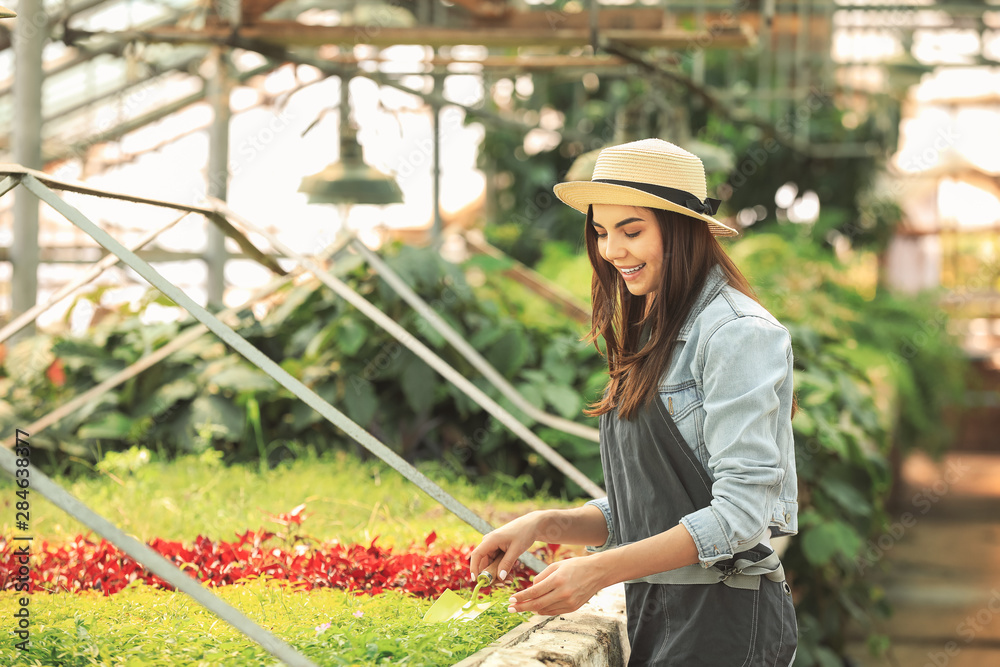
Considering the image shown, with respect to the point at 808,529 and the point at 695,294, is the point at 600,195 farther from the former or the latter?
the point at 808,529

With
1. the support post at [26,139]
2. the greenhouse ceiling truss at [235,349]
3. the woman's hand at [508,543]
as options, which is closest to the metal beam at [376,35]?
the support post at [26,139]

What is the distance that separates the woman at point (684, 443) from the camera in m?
1.22

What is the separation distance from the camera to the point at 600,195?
1350 mm

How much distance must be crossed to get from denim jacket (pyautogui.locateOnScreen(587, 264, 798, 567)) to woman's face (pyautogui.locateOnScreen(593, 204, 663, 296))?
9 cm

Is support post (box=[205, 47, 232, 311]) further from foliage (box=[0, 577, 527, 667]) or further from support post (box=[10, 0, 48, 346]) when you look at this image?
foliage (box=[0, 577, 527, 667])

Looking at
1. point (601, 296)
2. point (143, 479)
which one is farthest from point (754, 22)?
point (601, 296)

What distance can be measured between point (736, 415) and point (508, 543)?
16.4 inches

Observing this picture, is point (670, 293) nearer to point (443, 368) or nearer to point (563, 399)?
point (443, 368)

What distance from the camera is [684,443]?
1324mm

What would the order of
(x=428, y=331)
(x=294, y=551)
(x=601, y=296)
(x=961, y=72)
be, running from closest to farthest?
(x=601, y=296) → (x=294, y=551) → (x=428, y=331) → (x=961, y=72)

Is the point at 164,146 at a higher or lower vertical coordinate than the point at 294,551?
higher

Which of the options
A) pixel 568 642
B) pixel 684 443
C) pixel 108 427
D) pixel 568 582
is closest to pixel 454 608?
pixel 568 642

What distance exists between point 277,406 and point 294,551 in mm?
1640

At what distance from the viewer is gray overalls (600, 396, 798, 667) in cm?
133
